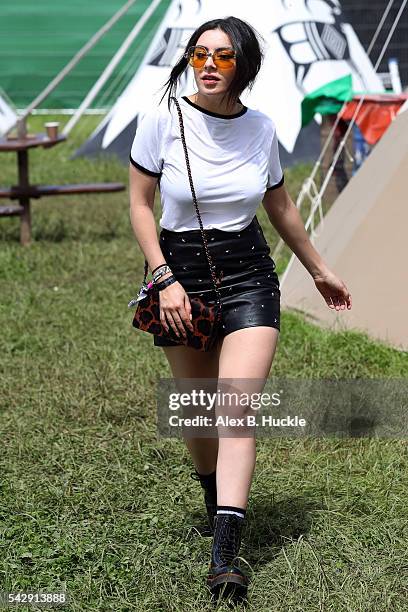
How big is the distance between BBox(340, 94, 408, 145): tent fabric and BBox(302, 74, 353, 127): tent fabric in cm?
23

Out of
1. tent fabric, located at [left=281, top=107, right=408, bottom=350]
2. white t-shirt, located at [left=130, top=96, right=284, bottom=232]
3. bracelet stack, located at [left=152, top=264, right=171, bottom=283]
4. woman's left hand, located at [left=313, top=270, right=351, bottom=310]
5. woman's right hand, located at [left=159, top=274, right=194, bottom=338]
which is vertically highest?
white t-shirt, located at [left=130, top=96, right=284, bottom=232]

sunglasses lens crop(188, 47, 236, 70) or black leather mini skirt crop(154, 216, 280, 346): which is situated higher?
sunglasses lens crop(188, 47, 236, 70)

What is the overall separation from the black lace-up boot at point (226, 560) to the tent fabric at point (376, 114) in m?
5.45

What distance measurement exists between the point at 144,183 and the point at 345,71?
9984 mm

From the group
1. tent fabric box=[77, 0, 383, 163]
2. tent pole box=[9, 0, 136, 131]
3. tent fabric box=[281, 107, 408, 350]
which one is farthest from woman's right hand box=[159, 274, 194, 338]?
tent fabric box=[77, 0, 383, 163]

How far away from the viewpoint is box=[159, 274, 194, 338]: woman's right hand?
3.27 metres

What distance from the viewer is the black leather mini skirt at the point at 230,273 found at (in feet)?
11.0

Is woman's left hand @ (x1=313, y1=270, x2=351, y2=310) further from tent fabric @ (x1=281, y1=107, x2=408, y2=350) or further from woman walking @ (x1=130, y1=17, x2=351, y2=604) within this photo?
tent fabric @ (x1=281, y1=107, x2=408, y2=350)

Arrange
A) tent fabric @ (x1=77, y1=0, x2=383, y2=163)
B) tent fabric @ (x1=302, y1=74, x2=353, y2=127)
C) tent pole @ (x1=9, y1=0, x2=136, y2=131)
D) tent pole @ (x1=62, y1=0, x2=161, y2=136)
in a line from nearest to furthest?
tent fabric @ (x1=302, y1=74, x2=353, y2=127), tent pole @ (x1=9, y1=0, x2=136, y2=131), tent pole @ (x1=62, y1=0, x2=161, y2=136), tent fabric @ (x1=77, y1=0, x2=383, y2=163)

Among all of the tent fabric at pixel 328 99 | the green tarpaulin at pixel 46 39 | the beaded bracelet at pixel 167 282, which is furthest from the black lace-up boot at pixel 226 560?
the green tarpaulin at pixel 46 39

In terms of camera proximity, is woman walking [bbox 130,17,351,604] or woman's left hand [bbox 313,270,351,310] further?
woman's left hand [bbox 313,270,351,310]

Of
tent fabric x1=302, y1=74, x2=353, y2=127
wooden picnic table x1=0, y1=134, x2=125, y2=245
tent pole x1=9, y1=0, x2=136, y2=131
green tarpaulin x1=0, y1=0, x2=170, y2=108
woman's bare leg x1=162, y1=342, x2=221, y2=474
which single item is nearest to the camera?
woman's bare leg x1=162, y1=342, x2=221, y2=474

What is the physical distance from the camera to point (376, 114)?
330 inches

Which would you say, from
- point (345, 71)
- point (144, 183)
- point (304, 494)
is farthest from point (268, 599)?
point (345, 71)
